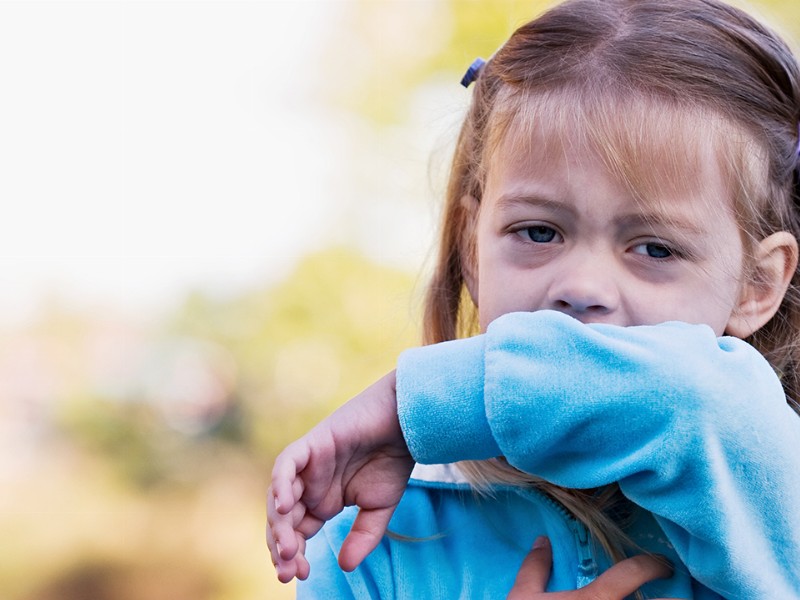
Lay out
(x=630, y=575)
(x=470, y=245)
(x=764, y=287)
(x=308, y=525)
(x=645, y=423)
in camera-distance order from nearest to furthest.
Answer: (x=645, y=423) → (x=308, y=525) → (x=630, y=575) → (x=764, y=287) → (x=470, y=245)

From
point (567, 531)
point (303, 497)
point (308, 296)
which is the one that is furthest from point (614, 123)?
point (308, 296)

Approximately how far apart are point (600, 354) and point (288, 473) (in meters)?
0.43

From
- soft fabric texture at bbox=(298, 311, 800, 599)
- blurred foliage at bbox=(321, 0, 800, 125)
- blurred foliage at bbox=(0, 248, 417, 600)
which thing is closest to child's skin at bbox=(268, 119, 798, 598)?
soft fabric texture at bbox=(298, 311, 800, 599)

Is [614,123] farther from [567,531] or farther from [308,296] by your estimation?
[308,296]

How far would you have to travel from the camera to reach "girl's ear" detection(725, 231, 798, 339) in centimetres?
176

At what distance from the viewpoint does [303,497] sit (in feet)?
4.69

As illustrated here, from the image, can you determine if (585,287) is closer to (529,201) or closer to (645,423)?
(529,201)

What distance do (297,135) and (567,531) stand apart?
17.4 ft

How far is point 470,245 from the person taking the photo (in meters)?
2.03

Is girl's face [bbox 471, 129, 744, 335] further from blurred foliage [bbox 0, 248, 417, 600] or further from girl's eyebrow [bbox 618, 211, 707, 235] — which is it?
blurred foliage [bbox 0, 248, 417, 600]

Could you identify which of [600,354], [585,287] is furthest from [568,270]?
[600,354]

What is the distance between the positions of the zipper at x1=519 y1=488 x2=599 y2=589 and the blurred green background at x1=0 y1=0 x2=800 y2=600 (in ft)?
13.9

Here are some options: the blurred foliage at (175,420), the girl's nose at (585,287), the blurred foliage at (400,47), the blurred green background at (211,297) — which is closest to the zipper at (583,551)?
the girl's nose at (585,287)

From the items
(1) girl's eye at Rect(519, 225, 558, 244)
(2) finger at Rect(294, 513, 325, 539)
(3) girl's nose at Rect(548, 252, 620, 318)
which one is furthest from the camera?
(1) girl's eye at Rect(519, 225, 558, 244)
